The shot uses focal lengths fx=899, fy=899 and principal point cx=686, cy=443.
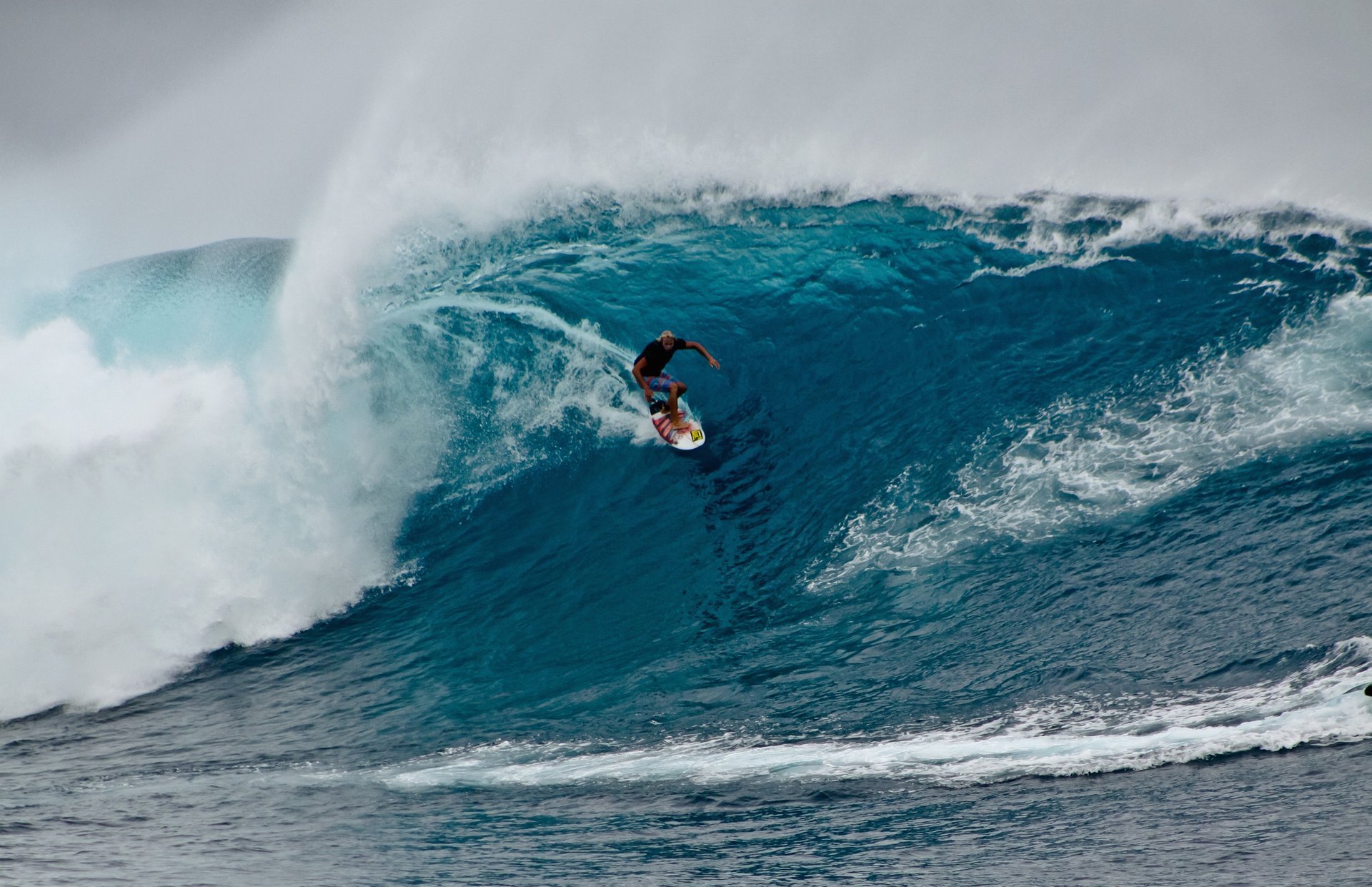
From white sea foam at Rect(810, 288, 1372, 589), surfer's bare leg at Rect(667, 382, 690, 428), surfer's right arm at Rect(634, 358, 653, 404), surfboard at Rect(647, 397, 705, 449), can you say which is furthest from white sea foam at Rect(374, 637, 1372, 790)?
surfer's right arm at Rect(634, 358, 653, 404)

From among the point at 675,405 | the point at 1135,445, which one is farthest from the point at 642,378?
the point at 1135,445

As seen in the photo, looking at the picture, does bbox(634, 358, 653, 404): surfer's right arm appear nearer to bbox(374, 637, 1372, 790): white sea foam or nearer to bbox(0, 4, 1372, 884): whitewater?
bbox(0, 4, 1372, 884): whitewater

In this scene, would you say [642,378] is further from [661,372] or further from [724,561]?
[724,561]

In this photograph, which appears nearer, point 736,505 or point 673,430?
point 736,505

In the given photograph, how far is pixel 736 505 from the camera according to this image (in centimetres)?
1008

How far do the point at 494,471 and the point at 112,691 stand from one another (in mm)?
4719

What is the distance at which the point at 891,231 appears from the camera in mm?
12906

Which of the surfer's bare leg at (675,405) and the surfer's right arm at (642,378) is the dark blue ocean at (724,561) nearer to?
the surfer's bare leg at (675,405)

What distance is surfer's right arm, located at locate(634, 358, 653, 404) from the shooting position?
34.3 feet

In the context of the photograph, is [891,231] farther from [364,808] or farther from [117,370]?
[117,370]

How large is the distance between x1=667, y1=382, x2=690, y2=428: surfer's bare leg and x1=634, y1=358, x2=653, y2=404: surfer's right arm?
0.22 meters

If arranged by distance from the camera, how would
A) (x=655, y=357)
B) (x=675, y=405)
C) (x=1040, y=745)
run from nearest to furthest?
(x=1040, y=745) → (x=655, y=357) → (x=675, y=405)

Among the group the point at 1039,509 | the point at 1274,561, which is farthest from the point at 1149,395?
the point at 1274,561

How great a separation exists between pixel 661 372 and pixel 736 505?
190 centimetres
